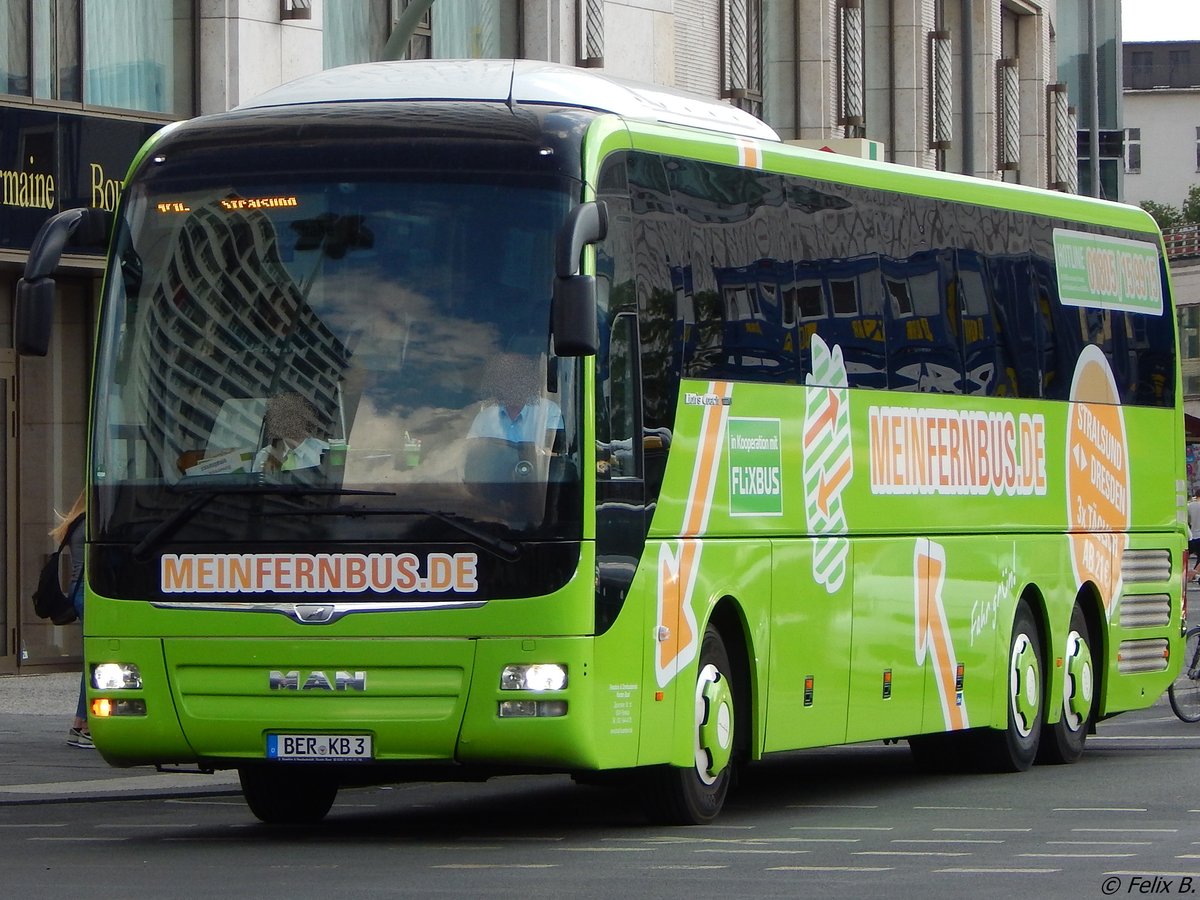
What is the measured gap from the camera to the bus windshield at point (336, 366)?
1148 centimetres

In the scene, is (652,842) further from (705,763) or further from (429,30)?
(429,30)

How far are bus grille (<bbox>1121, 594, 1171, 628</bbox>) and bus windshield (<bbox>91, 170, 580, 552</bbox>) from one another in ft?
24.7

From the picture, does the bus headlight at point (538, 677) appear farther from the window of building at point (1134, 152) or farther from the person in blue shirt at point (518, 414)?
the window of building at point (1134, 152)

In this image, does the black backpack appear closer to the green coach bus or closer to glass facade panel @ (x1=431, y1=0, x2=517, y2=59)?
the green coach bus

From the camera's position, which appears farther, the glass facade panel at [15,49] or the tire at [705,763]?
the glass facade panel at [15,49]

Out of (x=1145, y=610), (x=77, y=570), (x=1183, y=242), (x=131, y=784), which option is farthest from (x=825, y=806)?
(x=1183, y=242)

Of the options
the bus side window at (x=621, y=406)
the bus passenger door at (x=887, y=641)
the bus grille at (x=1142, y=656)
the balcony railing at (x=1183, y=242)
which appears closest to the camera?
the bus side window at (x=621, y=406)

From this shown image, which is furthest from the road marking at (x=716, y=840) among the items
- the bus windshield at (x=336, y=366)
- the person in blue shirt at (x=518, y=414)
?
the person in blue shirt at (x=518, y=414)

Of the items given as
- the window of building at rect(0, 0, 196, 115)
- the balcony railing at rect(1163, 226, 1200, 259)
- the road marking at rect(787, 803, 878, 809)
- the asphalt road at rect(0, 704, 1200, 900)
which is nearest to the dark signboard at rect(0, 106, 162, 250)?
the window of building at rect(0, 0, 196, 115)

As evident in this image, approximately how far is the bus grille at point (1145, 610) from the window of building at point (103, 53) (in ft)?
33.9

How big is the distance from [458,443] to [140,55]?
44.4 feet

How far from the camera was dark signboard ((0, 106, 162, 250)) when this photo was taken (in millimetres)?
22328

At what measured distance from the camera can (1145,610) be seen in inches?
722

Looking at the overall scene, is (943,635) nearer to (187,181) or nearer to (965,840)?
(965,840)
